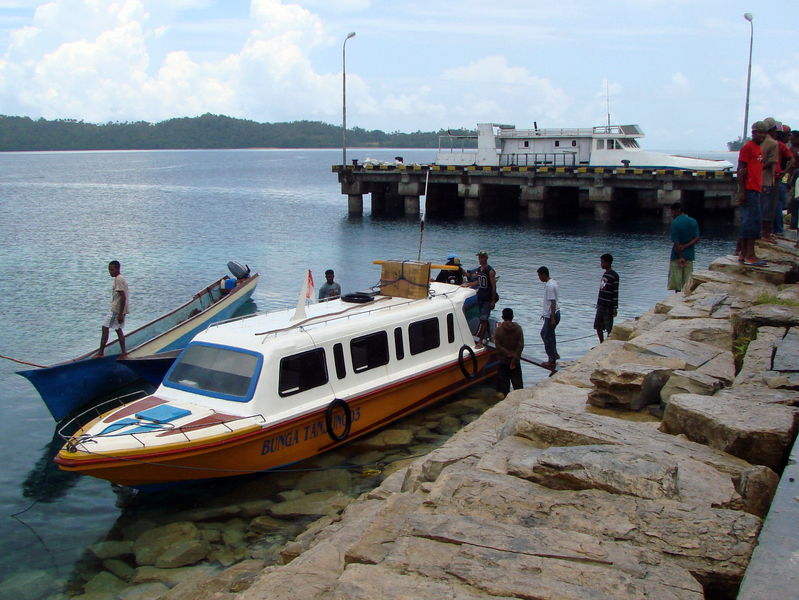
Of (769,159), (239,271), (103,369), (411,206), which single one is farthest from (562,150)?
(103,369)

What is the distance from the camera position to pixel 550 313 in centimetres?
1473

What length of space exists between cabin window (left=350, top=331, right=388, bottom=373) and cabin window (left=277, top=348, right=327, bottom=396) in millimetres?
740

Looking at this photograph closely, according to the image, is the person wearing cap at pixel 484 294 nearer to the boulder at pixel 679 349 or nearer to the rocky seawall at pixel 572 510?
the rocky seawall at pixel 572 510

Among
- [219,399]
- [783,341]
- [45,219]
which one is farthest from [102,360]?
[45,219]

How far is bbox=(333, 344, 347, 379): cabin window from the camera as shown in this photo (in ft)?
39.1

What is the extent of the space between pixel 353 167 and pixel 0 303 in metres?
31.0

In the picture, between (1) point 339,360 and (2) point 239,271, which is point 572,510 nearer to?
Result: (1) point 339,360

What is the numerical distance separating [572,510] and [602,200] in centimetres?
4389

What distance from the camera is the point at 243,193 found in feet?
275

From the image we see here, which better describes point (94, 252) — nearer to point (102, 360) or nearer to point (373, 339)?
point (102, 360)

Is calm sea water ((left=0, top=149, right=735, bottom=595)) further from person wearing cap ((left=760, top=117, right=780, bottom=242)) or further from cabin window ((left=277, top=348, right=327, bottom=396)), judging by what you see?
person wearing cap ((left=760, top=117, right=780, bottom=242))

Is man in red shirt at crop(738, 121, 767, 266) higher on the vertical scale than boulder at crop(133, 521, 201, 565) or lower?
higher

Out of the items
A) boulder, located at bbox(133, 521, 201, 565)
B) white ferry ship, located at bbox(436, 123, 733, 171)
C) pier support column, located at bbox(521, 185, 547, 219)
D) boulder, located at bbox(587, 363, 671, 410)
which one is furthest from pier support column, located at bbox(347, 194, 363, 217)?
boulder, located at bbox(587, 363, 671, 410)

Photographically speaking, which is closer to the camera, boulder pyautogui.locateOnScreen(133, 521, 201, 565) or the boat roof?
boulder pyautogui.locateOnScreen(133, 521, 201, 565)
